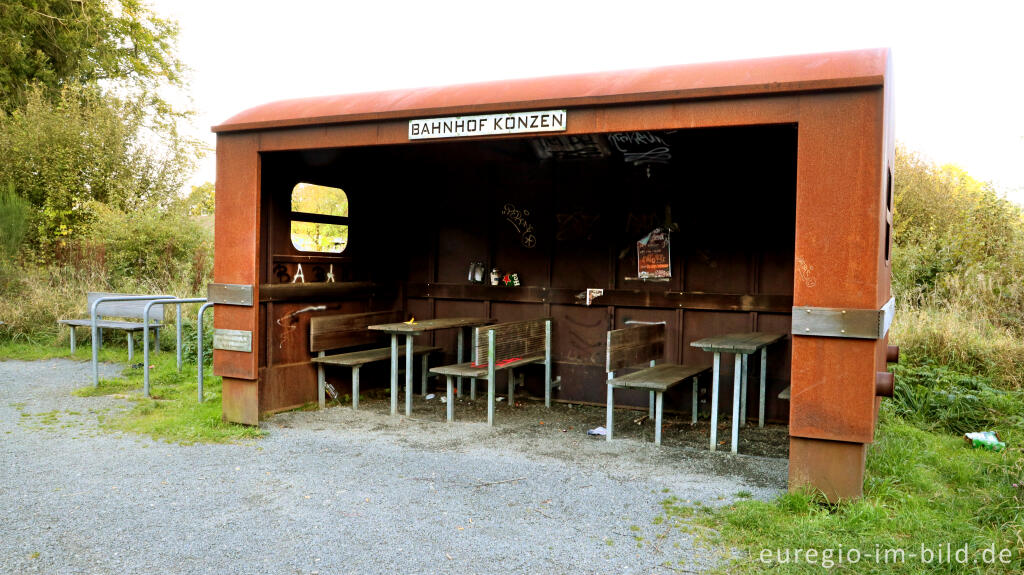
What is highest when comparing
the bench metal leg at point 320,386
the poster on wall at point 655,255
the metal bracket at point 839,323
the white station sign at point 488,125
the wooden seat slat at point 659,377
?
the white station sign at point 488,125

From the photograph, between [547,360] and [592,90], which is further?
[547,360]

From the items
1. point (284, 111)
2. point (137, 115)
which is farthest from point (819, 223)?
point (137, 115)

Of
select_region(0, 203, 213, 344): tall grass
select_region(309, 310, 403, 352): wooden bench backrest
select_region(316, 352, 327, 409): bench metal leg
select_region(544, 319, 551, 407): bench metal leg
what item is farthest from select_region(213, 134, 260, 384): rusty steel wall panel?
select_region(0, 203, 213, 344): tall grass

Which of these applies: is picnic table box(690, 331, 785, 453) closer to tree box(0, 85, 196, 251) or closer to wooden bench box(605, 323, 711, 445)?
wooden bench box(605, 323, 711, 445)

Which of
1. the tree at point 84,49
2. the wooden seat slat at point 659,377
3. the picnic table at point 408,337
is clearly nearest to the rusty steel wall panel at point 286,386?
the picnic table at point 408,337

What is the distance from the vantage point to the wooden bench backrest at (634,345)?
19.3ft

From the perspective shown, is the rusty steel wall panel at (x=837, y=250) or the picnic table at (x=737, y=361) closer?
the rusty steel wall panel at (x=837, y=250)

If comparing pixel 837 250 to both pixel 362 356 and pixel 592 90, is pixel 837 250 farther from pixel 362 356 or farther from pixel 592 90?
pixel 362 356

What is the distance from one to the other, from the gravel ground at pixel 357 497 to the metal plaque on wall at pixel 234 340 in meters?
0.74

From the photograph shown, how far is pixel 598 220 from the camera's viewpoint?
24.7 feet

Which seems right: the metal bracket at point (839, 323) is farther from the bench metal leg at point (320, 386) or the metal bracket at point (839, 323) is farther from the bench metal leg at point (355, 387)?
the bench metal leg at point (320, 386)

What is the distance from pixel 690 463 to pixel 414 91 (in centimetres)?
368

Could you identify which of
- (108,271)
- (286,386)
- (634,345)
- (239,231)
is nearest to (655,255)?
(634,345)

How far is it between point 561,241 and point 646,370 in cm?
186
